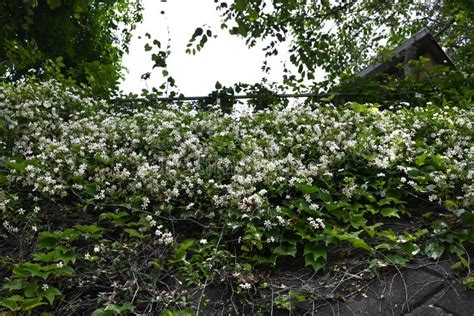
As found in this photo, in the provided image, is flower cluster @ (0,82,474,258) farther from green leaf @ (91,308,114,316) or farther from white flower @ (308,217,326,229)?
green leaf @ (91,308,114,316)

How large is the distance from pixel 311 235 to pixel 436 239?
0.80m

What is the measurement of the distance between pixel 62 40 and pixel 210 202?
25.4 feet

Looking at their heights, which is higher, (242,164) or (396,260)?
(242,164)

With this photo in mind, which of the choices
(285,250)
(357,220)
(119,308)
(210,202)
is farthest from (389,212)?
(119,308)

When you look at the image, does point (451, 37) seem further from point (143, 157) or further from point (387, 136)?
point (143, 157)

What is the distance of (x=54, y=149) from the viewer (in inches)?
171

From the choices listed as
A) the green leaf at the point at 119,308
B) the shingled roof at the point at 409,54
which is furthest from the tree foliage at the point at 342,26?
the green leaf at the point at 119,308

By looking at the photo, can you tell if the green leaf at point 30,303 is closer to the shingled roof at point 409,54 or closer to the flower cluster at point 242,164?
the flower cluster at point 242,164

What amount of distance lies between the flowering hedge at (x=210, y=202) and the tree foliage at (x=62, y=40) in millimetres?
1112

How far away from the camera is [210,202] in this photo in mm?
3801

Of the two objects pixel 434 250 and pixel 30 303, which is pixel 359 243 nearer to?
pixel 434 250

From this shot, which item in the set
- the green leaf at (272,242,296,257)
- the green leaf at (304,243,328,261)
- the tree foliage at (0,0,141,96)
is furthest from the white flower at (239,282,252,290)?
the tree foliage at (0,0,141,96)

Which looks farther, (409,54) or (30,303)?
(409,54)

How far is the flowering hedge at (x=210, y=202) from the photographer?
3174mm
